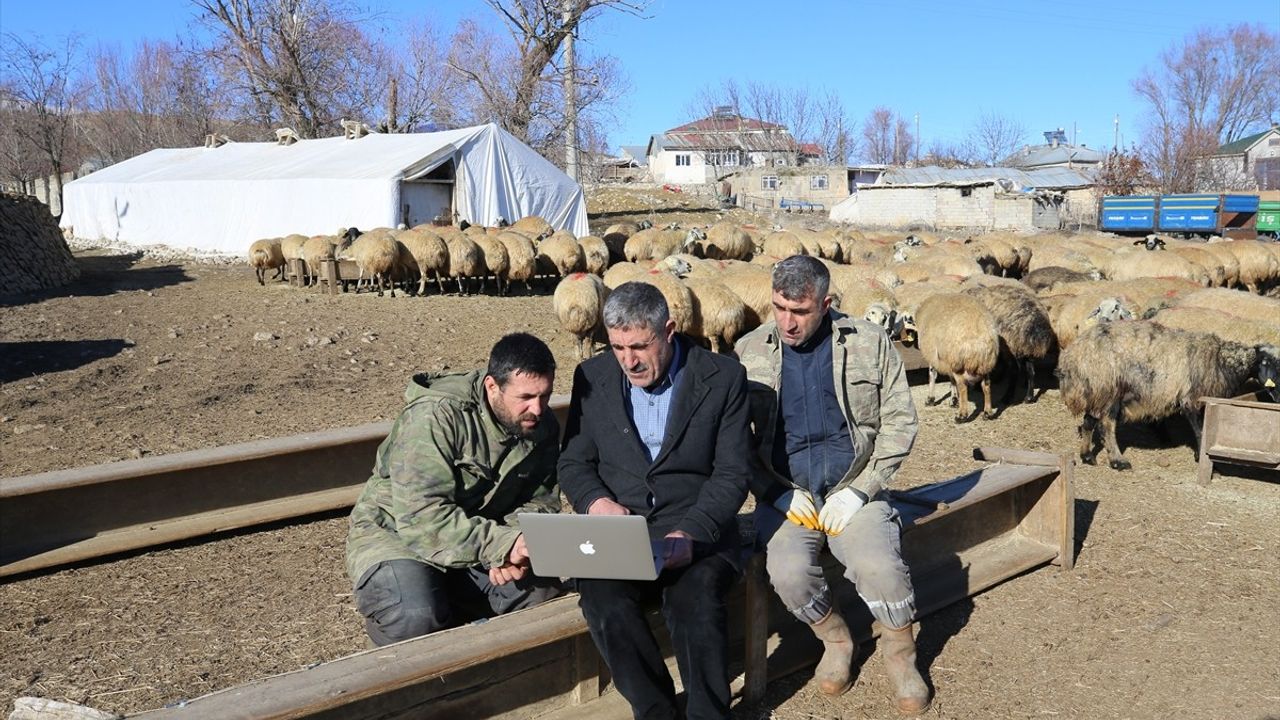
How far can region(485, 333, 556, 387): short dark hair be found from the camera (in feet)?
11.4

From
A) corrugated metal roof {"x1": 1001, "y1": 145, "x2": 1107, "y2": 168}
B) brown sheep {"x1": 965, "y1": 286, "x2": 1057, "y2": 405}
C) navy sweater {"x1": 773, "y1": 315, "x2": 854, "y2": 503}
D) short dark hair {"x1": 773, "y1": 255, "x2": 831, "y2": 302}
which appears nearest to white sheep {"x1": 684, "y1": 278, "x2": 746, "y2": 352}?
brown sheep {"x1": 965, "y1": 286, "x2": 1057, "y2": 405}

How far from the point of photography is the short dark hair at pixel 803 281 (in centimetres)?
402

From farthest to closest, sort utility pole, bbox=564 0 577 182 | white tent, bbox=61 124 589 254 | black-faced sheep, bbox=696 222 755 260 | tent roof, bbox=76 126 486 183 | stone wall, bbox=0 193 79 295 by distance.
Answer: utility pole, bbox=564 0 577 182
tent roof, bbox=76 126 486 183
white tent, bbox=61 124 589 254
black-faced sheep, bbox=696 222 755 260
stone wall, bbox=0 193 79 295

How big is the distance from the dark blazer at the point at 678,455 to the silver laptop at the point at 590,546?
14.4 inches

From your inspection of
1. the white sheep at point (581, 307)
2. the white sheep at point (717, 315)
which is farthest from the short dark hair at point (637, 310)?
the white sheep at point (581, 307)

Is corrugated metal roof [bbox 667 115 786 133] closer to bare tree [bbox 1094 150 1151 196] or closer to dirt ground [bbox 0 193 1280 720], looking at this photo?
bare tree [bbox 1094 150 1151 196]

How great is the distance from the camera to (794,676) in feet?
13.7

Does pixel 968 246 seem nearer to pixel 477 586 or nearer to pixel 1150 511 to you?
pixel 1150 511

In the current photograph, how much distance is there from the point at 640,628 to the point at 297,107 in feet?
141

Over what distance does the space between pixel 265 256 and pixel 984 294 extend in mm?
14768

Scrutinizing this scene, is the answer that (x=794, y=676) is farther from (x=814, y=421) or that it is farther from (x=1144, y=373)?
(x=1144, y=373)

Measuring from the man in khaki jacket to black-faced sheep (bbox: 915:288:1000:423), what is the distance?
5249 millimetres

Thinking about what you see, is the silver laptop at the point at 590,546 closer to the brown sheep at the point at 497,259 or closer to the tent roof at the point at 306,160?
the brown sheep at the point at 497,259

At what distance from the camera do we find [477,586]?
392 cm
